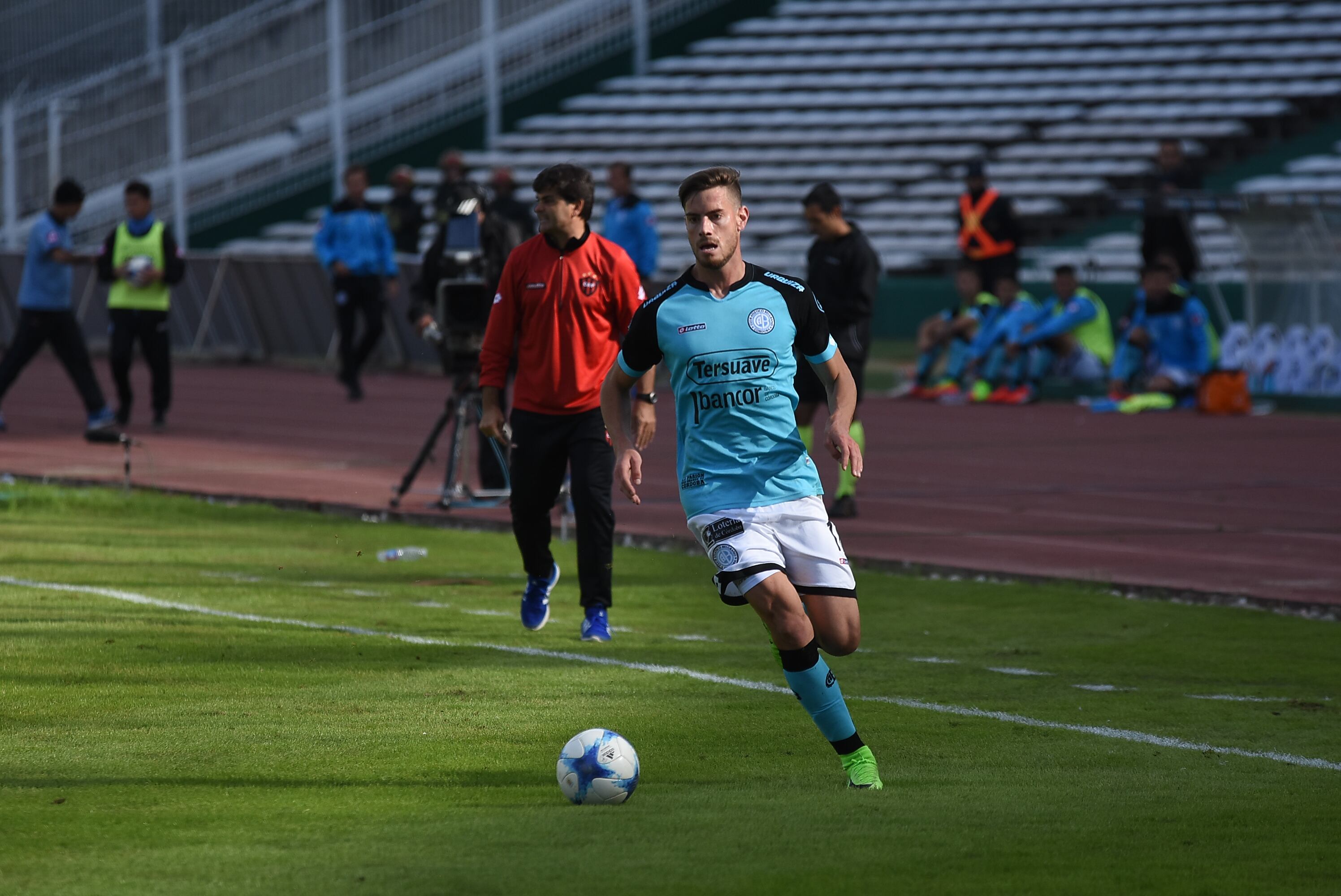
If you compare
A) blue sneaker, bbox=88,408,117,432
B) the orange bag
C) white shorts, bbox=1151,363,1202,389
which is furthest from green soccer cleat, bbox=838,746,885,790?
white shorts, bbox=1151,363,1202,389

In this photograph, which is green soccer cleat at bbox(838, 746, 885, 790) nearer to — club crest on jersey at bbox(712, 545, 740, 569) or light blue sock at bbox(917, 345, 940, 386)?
club crest on jersey at bbox(712, 545, 740, 569)

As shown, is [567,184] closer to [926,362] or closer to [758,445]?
[758,445]

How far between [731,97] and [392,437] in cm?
1970

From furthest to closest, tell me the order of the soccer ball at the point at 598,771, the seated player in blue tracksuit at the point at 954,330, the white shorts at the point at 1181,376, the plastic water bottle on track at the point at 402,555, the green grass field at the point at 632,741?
1. the seated player in blue tracksuit at the point at 954,330
2. the white shorts at the point at 1181,376
3. the plastic water bottle on track at the point at 402,555
4. the soccer ball at the point at 598,771
5. the green grass field at the point at 632,741

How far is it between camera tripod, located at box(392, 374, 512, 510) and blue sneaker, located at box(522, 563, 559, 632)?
385 cm

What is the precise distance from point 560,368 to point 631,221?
1396cm

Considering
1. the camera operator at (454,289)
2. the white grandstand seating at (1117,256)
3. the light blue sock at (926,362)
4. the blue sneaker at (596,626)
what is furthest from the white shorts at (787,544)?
the white grandstand seating at (1117,256)

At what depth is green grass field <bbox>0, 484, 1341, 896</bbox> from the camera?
5.29 meters

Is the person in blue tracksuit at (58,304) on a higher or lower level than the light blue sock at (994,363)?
higher

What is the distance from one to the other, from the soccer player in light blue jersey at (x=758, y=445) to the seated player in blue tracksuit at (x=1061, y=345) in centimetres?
1611

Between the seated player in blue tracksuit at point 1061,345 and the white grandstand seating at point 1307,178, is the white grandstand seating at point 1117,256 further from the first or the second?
the seated player in blue tracksuit at point 1061,345

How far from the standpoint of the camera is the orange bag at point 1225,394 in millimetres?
20984

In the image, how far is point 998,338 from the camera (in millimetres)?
22891

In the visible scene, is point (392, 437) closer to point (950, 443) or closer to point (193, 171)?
point (950, 443)
